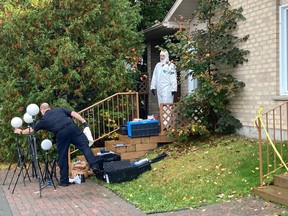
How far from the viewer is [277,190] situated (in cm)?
621

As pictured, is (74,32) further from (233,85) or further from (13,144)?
(233,85)

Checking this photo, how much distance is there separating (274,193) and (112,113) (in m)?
5.89

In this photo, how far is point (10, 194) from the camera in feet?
26.9

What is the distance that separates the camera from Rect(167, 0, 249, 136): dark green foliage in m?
9.59

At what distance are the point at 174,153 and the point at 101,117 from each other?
2616mm

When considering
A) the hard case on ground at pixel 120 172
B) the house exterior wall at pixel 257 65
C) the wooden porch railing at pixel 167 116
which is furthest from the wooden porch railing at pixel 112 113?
the house exterior wall at pixel 257 65

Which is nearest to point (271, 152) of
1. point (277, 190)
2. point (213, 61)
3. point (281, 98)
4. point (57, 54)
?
point (281, 98)

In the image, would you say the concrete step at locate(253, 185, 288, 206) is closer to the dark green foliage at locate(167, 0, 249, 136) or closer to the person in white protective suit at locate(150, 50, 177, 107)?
the dark green foliage at locate(167, 0, 249, 136)

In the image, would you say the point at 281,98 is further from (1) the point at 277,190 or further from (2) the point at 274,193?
(2) the point at 274,193

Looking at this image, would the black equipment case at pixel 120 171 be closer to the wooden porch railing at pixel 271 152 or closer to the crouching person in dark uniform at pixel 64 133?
the crouching person in dark uniform at pixel 64 133

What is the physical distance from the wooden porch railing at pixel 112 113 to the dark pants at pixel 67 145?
6.69ft

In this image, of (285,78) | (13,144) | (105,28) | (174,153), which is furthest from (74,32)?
(285,78)

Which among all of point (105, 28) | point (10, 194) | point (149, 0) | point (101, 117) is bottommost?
point (10, 194)

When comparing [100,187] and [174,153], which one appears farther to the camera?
[174,153]
